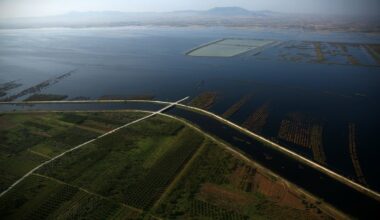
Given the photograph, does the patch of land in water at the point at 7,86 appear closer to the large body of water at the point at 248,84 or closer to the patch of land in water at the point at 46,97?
the large body of water at the point at 248,84

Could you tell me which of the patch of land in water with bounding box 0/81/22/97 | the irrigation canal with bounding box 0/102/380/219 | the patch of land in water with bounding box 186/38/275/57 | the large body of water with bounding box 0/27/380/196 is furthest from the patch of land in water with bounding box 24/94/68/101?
the patch of land in water with bounding box 186/38/275/57

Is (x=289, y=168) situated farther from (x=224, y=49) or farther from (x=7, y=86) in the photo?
(x=224, y=49)

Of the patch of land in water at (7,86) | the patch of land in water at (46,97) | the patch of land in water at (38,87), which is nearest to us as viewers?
the patch of land in water at (46,97)

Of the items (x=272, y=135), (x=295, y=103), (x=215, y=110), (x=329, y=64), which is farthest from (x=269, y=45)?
(x=272, y=135)

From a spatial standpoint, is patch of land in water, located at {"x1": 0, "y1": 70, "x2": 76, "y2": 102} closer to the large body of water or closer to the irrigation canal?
the large body of water

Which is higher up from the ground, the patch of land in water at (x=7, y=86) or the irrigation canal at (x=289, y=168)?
the patch of land in water at (x=7, y=86)

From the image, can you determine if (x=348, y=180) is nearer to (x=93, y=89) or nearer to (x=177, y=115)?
(x=177, y=115)

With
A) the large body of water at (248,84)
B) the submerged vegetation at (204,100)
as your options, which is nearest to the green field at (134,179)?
the submerged vegetation at (204,100)
